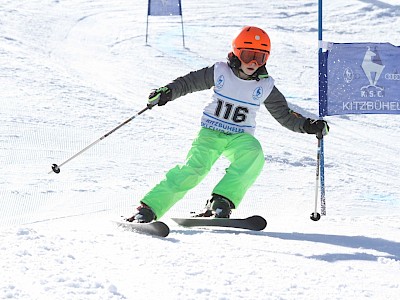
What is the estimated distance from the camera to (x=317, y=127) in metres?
4.79

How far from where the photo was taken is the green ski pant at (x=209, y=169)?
443 cm

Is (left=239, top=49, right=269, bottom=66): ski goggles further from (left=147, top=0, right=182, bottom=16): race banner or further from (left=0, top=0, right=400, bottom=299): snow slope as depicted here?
(left=147, top=0, right=182, bottom=16): race banner

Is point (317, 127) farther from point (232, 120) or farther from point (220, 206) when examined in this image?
point (220, 206)

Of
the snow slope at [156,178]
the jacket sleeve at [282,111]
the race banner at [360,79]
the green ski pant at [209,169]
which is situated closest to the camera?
the snow slope at [156,178]

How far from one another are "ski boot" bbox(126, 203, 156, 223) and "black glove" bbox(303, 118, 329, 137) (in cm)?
119

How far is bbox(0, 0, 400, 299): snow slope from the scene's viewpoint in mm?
3024

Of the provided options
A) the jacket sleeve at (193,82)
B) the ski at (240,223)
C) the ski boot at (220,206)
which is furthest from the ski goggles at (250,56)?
the ski at (240,223)

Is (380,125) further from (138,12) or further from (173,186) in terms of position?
(138,12)

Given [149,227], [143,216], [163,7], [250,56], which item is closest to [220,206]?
[143,216]

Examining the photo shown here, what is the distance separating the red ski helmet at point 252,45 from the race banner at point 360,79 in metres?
1.03

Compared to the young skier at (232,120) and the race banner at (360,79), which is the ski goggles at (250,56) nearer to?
the young skier at (232,120)

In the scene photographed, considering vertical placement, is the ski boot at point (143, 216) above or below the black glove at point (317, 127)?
below

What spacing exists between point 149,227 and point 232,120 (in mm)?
1095

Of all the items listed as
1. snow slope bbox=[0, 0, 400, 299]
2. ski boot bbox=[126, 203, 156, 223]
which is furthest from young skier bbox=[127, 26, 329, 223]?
snow slope bbox=[0, 0, 400, 299]
